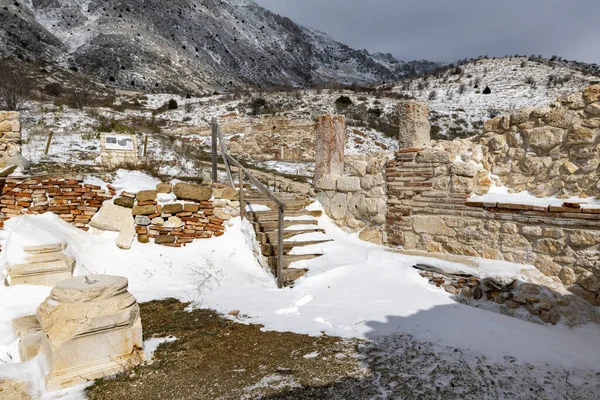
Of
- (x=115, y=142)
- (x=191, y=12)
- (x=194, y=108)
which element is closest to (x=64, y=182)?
(x=115, y=142)

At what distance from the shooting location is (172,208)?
6.39m

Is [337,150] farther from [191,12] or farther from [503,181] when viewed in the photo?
[191,12]

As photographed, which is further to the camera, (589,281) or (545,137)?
(545,137)

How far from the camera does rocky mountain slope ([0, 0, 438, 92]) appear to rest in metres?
42.0

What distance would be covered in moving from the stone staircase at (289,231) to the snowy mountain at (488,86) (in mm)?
14027

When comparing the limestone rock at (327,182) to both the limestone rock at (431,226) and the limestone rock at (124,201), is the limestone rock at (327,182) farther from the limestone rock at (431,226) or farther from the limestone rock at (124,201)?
the limestone rock at (124,201)

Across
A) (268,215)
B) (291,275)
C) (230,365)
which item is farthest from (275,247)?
(230,365)

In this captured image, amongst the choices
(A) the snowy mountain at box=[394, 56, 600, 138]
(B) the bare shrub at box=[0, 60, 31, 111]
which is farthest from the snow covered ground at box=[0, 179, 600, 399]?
(A) the snowy mountain at box=[394, 56, 600, 138]

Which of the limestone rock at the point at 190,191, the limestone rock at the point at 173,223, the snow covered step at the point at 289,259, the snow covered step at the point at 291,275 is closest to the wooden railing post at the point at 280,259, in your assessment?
the snow covered step at the point at 291,275

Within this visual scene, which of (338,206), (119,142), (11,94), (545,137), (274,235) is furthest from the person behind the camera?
(11,94)

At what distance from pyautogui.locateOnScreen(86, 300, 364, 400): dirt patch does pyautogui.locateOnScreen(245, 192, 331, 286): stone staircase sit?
1785mm

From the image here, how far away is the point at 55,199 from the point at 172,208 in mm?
1714

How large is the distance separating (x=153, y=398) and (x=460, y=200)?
435cm

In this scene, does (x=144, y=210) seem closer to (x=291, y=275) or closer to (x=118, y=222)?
(x=118, y=222)
